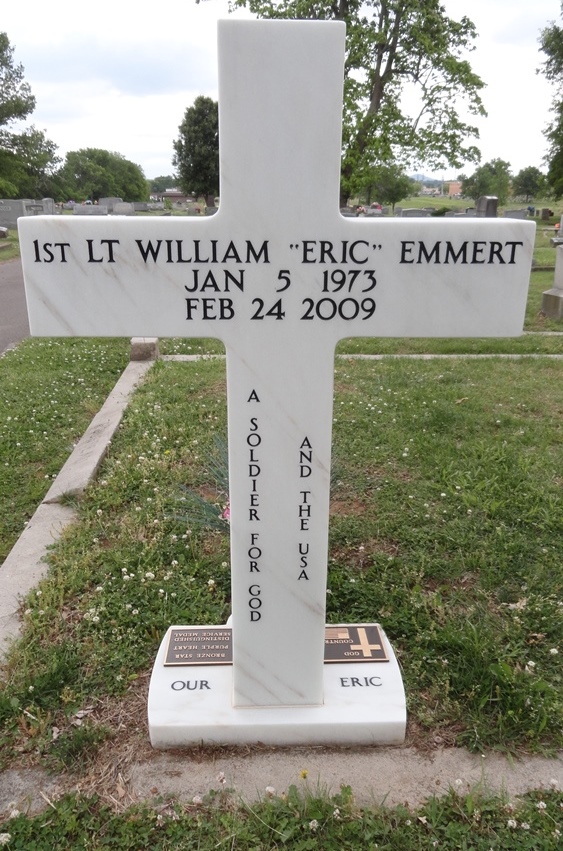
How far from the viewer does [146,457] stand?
4.00 metres

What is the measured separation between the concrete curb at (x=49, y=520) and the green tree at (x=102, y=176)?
2122 inches

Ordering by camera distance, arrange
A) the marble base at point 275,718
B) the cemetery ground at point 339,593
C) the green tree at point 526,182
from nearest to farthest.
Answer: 1. the cemetery ground at point 339,593
2. the marble base at point 275,718
3. the green tree at point 526,182

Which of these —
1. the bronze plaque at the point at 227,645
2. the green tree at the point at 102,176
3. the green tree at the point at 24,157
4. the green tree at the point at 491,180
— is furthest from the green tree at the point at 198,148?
the bronze plaque at the point at 227,645

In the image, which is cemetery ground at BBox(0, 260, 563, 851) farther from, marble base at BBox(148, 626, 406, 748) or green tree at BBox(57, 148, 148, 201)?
green tree at BBox(57, 148, 148, 201)

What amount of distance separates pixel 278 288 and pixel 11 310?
31.9ft

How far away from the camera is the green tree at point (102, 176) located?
61094 mm

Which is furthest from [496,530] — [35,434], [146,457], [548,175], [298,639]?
[548,175]

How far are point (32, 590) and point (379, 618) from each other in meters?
1.48

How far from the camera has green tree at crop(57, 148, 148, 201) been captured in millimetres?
61094

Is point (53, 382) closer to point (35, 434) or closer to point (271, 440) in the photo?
point (35, 434)

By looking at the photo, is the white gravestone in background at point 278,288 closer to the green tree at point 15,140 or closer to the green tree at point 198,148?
the green tree at point 15,140

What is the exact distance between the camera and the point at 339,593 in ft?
9.28

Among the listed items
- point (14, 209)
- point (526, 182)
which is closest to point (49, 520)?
point (14, 209)

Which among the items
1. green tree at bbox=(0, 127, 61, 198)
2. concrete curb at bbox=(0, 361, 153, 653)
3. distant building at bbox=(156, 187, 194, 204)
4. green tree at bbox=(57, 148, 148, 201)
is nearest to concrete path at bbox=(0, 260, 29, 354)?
concrete curb at bbox=(0, 361, 153, 653)
